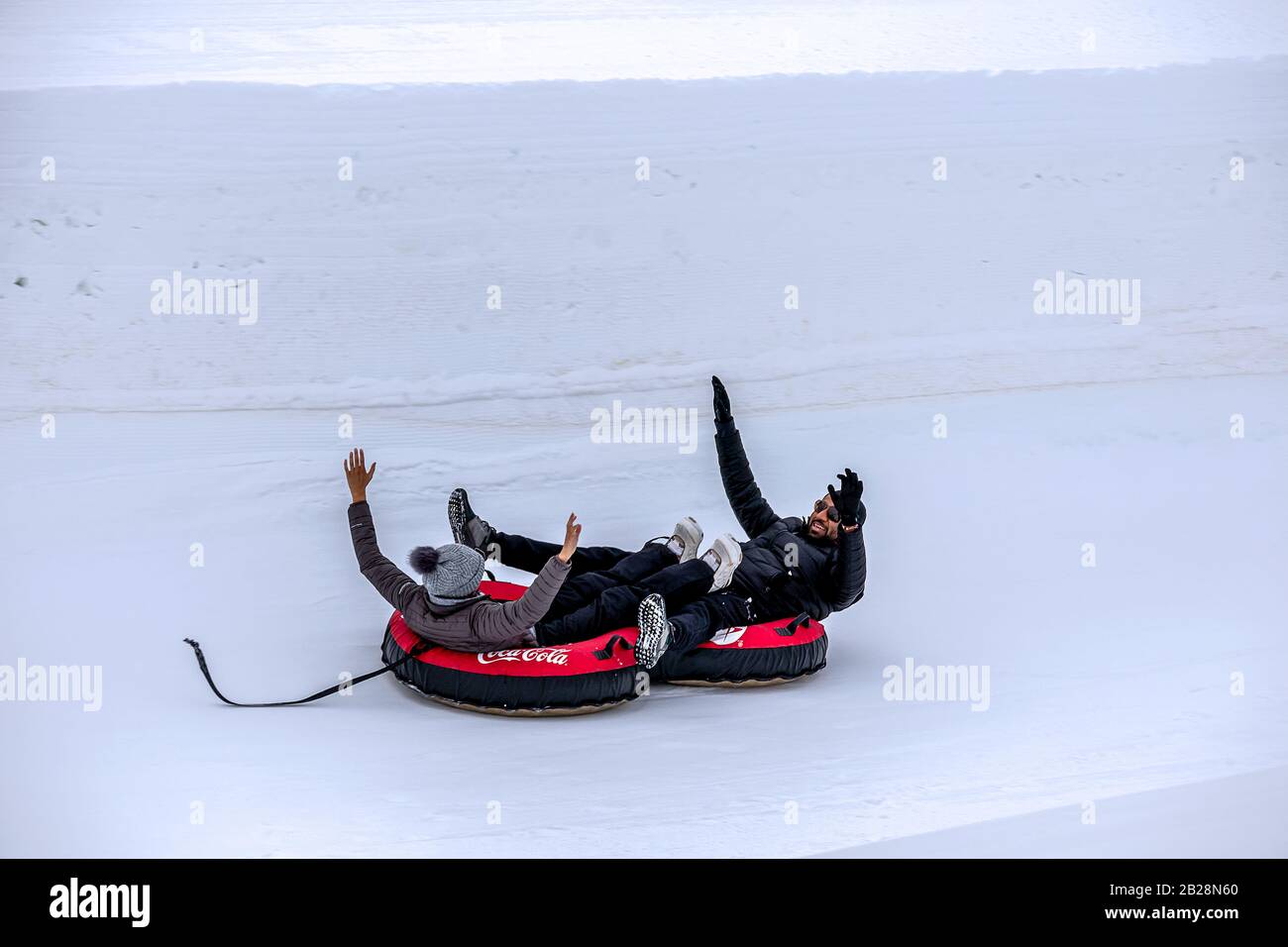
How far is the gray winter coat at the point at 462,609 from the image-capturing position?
4277 millimetres

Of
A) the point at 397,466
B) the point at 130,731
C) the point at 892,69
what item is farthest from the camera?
the point at 892,69

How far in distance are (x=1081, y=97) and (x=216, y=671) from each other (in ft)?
19.9

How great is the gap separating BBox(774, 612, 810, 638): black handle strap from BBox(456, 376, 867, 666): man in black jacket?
6cm

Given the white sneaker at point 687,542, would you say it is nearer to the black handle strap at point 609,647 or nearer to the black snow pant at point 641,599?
the black snow pant at point 641,599

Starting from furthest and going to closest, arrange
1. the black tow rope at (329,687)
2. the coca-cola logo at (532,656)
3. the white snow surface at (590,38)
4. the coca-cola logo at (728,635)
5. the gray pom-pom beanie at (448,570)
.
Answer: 1. the white snow surface at (590,38)
2. the coca-cola logo at (728,635)
3. the black tow rope at (329,687)
4. the coca-cola logo at (532,656)
5. the gray pom-pom beanie at (448,570)

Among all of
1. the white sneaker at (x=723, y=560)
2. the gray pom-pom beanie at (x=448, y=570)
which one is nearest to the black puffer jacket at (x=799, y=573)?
the white sneaker at (x=723, y=560)

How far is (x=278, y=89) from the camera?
7.66m

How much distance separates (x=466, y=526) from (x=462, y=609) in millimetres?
538

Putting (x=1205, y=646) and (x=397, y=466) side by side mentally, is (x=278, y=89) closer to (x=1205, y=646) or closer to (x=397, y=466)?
(x=397, y=466)

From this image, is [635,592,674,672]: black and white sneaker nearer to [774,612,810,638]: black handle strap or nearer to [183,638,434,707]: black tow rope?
[774,612,810,638]: black handle strap

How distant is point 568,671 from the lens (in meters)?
4.41

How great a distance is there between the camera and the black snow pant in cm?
458

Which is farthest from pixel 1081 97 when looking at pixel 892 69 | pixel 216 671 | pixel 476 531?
pixel 216 671

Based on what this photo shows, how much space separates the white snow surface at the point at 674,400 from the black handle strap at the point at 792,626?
21 cm
